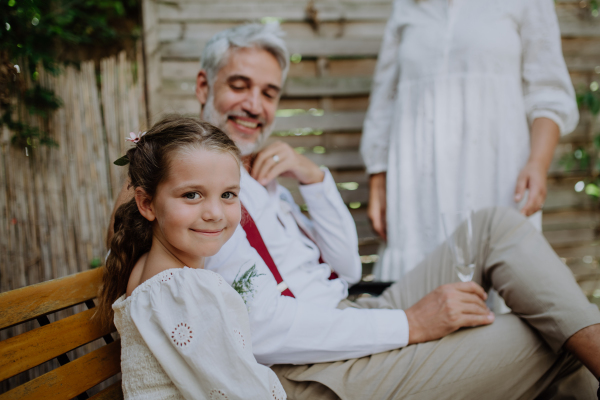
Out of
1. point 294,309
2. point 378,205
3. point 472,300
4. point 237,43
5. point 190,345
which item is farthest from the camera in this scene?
point 378,205

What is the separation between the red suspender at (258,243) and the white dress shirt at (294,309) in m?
0.03

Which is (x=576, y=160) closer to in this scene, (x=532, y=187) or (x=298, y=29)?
(x=532, y=187)

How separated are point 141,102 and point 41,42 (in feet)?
1.88

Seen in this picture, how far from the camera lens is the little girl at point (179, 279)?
2.91 feet

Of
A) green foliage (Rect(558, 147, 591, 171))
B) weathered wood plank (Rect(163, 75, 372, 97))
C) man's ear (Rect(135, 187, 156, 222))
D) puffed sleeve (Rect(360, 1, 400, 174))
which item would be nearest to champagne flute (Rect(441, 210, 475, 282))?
man's ear (Rect(135, 187, 156, 222))

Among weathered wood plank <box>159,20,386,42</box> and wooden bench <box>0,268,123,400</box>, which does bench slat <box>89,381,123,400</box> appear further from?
weathered wood plank <box>159,20,386,42</box>

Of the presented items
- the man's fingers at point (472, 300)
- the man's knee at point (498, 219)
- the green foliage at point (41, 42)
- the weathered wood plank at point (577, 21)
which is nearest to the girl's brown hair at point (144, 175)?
the man's fingers at point (472, 300)

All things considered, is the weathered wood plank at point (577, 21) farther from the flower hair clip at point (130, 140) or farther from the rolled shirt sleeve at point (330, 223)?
the flower hair clip at point (130, 140)

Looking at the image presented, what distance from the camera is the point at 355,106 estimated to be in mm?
2951

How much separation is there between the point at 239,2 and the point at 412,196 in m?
1.74

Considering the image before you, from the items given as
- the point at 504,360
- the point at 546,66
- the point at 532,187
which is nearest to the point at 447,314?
the point at 504,360

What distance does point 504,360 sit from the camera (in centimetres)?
122

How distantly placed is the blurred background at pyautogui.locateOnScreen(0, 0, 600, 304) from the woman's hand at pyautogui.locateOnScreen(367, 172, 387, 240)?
61cm

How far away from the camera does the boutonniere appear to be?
1141mm
